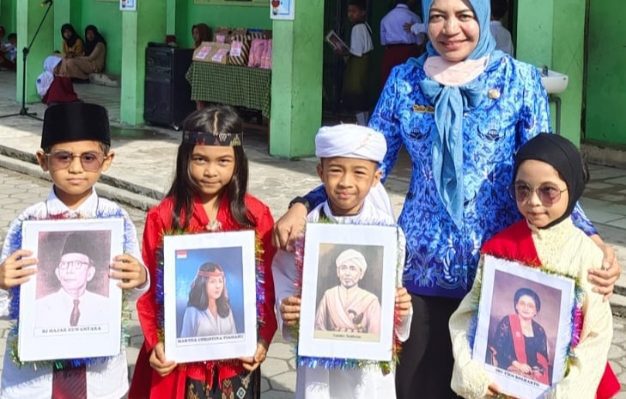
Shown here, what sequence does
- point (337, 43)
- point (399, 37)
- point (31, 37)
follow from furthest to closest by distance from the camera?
point (31, 37)
point (337, 43)
point (399, 37)

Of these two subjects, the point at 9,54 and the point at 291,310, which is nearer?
the point at 291,310

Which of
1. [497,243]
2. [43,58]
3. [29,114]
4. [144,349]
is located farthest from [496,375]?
[43,58]

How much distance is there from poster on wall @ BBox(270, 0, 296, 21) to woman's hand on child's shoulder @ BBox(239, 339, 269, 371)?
295 inches

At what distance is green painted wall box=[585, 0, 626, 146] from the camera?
10.5 meters

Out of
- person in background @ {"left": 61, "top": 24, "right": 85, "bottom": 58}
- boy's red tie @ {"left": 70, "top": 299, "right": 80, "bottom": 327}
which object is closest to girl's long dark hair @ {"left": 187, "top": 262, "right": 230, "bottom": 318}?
boy's red tie @ {"left": 70, "top": 299, "right": 80, "bottom": 327}

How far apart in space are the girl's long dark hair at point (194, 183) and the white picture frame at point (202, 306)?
16 centimetres

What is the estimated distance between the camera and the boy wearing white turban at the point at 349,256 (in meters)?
2.95

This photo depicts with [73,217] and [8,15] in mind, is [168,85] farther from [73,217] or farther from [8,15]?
[8,15]

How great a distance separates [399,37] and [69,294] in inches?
365

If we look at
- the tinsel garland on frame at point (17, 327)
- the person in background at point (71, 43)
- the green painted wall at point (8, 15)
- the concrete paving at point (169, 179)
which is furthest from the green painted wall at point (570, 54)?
the green painted wall at point (8, 15)

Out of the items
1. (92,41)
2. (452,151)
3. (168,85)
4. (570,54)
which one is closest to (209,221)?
(452,151)

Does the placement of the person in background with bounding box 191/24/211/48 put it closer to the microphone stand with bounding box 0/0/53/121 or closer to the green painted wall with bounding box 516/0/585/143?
the microphone stand with bounding box 0/0/53/121

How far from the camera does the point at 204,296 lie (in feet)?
9.95

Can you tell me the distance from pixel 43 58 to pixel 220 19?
2858 millimetres
